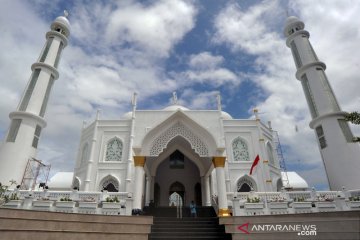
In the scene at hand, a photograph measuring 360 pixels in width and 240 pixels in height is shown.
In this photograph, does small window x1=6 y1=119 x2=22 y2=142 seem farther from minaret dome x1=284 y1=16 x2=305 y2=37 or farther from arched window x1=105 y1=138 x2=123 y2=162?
minaret dome x1=284 y1=16 x2=305 y2=37

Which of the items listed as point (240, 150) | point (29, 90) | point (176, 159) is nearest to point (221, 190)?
point (240, 150)

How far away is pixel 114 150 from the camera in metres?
20.4

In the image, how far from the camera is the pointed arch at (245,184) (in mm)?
19312

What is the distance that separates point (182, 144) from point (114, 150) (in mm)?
6447

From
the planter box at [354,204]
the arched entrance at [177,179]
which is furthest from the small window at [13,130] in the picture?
the planter box at [354,204]

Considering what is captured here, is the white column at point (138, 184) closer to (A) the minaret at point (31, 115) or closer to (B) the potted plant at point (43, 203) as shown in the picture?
(B) the potted plant at point (43, 203)

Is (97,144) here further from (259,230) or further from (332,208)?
(332,208)

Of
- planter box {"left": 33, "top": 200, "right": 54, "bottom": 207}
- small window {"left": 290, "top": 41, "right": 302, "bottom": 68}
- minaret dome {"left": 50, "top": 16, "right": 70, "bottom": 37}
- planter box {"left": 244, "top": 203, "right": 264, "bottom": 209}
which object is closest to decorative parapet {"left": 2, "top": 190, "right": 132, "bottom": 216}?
planter box {"left": 33, "top": 200, "right": 54, "bottom": 207}

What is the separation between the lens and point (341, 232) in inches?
284

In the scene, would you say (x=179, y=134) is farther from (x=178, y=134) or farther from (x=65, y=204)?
(x=65, y=204)

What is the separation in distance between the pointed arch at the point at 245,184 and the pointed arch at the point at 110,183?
9.85m

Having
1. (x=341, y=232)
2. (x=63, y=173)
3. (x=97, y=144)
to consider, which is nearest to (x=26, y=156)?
(x=97, y=144)

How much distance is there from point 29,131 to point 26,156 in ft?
6.09

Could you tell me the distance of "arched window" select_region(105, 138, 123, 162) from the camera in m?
20.0
